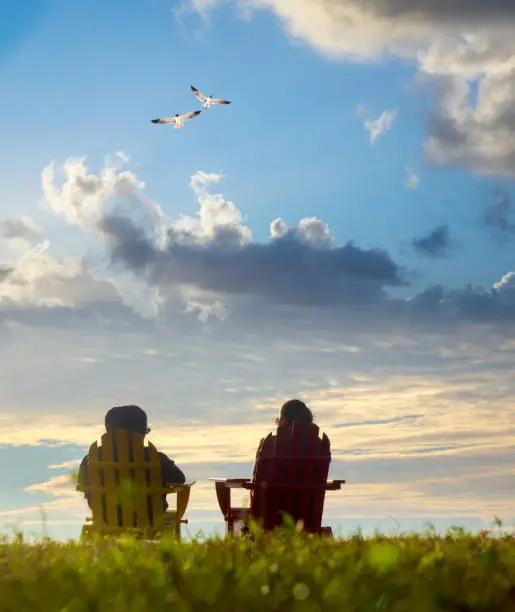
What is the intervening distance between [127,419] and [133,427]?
0.35 feet

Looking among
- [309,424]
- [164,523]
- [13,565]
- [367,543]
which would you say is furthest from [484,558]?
[164,523]

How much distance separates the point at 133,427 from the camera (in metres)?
9.51

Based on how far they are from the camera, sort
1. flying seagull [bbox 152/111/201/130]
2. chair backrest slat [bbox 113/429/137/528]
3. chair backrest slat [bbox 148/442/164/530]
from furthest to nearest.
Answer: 1. flying seagull [bbox 152/111/201/130]
2. chair backrest slat [bbox 148/442/164/530]
3. chair backrest slat [bbox 113/429/137/528]

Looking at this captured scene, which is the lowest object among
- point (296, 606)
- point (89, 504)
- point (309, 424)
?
point (296, 606)

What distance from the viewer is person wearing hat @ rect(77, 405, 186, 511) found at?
9500 mm

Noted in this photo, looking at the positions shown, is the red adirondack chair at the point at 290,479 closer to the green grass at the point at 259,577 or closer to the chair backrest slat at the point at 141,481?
the chair backrest slat at the point at 141,481

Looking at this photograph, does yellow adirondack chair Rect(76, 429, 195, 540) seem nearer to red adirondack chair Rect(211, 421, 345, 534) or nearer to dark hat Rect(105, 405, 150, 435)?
dark hat Rect(105, 405, 150, 435)

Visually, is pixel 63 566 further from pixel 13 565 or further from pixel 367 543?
pixel 367 543

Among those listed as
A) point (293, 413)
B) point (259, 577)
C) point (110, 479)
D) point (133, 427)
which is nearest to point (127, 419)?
point (133, 427)

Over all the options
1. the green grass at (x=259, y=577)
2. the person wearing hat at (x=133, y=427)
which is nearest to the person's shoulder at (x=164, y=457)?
the person wearing hat at (x=133, y=427)

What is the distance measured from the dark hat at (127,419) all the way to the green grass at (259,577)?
334 centimetres

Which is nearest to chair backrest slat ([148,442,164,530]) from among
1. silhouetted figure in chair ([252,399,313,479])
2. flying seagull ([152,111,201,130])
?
silhouetted figure in chair ([252,399,313,479])

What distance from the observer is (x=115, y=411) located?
9.55 meters

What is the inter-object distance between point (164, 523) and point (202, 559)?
4660 mm
